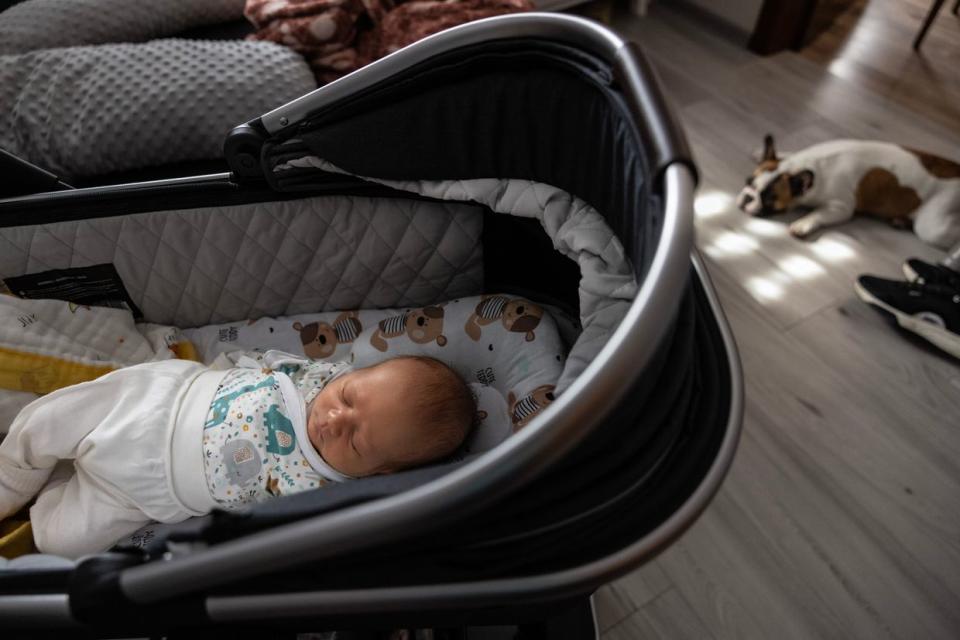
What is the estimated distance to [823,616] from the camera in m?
1.15

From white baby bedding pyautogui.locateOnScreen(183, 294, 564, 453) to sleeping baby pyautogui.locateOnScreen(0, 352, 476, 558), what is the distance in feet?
0.23

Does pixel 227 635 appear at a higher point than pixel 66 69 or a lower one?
lower

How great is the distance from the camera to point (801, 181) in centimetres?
175

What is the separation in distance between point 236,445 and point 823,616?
108cm

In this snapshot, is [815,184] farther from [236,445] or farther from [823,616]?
[236,445]

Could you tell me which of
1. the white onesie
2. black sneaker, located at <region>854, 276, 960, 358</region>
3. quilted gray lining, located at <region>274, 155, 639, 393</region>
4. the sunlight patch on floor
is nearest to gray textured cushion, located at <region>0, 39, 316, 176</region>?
quilted gray lining, located at <region>274, 155, 639, 393</region>

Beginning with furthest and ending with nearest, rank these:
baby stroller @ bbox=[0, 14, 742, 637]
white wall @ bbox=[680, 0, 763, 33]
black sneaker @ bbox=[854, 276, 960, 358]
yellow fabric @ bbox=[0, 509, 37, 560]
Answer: white wall @ bbox=[680, 0, 763, 33]
black sneaker @ bbox=[854, 276, 960, 358]
yellow fabric @ bbox=[0, 509, 37, 560]
baby stroller @ bbox=[0, 14, 742, 637]

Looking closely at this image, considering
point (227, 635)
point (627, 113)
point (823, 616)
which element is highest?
point (627, 113)

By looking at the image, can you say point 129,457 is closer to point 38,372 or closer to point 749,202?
point 38,372

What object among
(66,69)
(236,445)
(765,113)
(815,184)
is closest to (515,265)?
(236,445)

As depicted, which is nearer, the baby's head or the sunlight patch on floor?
the baby's head

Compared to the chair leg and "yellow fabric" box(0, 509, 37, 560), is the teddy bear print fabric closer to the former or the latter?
"yellow fabric" box(0, 509, 37, 560)

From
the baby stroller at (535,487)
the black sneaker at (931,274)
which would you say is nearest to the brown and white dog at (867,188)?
the black sneaker at (931,274)

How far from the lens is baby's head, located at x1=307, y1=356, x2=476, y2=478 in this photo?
2.99ft
